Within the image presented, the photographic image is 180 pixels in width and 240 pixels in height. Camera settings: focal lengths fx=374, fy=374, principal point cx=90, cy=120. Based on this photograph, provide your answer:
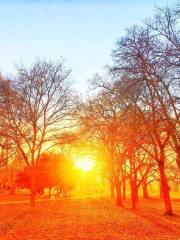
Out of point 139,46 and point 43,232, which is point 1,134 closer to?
point 43,232

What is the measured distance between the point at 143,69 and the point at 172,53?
189 cm

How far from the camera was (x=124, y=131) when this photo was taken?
2116 cm

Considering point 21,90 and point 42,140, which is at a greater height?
point 21,90

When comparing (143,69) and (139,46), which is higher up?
(139,46)

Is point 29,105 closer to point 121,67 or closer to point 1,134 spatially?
point 1,134

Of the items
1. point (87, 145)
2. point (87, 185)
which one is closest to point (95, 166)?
point (87, 145)

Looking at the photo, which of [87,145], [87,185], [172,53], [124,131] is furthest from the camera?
[87,185]

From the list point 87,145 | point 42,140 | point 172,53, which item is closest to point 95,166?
point 87,145

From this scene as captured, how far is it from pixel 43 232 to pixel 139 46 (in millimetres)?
8351

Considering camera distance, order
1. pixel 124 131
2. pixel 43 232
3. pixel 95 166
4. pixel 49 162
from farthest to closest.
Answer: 1. pixel 49 162
2. pixel 95 166
3. pixel 124 131
4. pixel 43 232

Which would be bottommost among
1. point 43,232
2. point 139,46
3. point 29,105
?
point 43,232

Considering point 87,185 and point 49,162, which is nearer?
point 49,162

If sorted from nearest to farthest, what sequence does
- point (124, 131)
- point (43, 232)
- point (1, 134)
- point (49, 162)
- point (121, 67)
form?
point (121, 67) < point (43, 232) < point (124, 131) < point (1, 134) < point (49, 162)

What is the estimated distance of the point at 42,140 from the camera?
1240 inches
